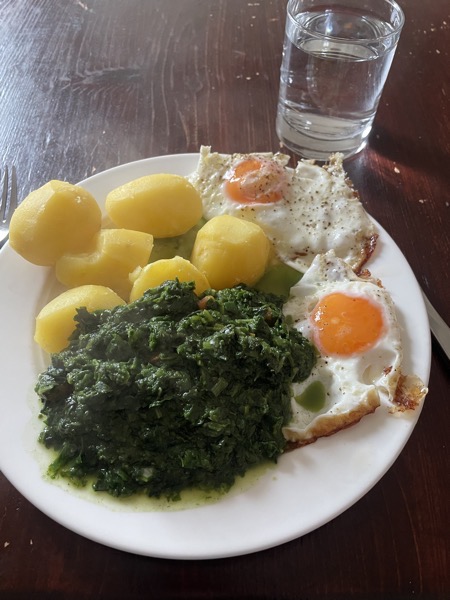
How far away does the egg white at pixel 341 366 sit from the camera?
1.53m

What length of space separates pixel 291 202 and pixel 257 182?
0.53 ft

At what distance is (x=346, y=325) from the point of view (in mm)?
1711

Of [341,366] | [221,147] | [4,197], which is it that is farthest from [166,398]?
[221,147]

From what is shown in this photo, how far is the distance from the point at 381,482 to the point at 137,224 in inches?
47.7

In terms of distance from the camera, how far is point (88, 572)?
141cm

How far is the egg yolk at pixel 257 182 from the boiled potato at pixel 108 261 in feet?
1.70

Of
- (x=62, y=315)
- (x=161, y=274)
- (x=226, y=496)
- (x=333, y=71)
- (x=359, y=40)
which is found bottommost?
(x=226, y=496)

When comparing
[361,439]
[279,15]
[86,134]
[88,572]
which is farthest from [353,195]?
[279,15]

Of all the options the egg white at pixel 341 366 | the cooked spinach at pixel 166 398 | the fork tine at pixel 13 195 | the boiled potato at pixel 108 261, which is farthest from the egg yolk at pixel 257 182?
the fork tine at pixel 13 195

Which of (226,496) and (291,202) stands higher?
Answer: (291,202)

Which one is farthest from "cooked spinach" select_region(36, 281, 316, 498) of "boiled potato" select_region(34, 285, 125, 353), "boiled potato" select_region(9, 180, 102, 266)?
"boiled potato" select_region(9, 180, 102, 266)

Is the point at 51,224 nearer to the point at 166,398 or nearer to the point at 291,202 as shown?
the point at 166,398

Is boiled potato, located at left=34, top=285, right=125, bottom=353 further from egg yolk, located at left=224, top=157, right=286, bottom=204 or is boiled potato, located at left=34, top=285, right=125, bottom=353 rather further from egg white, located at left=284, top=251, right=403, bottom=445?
egg yolk, located at left=224, top=157, right=286, bottom=204

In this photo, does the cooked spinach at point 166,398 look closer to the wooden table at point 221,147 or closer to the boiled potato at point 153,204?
the wooden table at point 221,147
